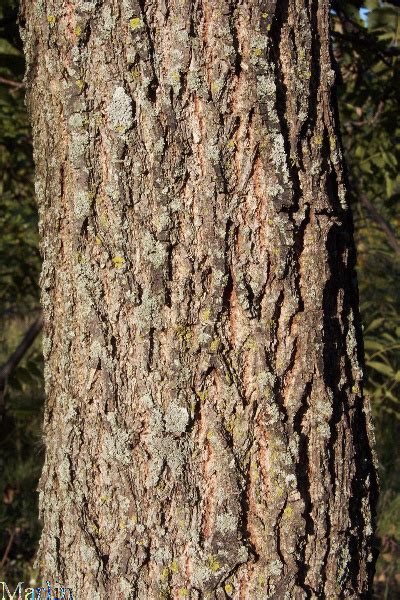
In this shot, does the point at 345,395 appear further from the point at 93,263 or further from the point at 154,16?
the point at 154,16

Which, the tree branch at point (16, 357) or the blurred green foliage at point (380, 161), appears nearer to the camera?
the blurred green foliage at point (380, 161)

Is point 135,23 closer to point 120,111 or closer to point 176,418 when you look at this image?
point 120,111

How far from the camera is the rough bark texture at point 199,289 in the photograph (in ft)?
3.30

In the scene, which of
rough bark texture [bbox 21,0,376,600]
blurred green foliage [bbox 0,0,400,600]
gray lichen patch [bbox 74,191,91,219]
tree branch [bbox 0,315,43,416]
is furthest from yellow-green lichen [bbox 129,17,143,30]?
tree branch [bbox 0,315,43,416]

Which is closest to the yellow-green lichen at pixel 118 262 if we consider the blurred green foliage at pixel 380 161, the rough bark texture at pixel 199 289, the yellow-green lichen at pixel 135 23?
the rough bark texture at pixel 199 289

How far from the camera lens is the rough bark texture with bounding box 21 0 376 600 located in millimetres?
1005

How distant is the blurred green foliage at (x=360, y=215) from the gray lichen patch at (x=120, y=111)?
1.04 metres

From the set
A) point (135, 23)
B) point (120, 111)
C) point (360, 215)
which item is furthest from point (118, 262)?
point (360, 215)

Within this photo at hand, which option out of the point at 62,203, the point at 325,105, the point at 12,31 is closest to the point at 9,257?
the point at 12,31

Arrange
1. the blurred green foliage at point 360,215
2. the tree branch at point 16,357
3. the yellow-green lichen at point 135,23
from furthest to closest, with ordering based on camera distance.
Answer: the tree branch at point 16,357 < the blurred green foliage at point 360,215 < the yellow-green lichen at point 135,23

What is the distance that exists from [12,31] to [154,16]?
1066mm

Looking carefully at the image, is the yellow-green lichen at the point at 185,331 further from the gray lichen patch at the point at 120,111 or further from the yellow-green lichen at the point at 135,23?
the yellow-green lichen at the point at 135,23

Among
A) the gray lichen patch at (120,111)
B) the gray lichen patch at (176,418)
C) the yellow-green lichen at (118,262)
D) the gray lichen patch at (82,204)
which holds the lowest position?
the gray lichen patch at (176,418)

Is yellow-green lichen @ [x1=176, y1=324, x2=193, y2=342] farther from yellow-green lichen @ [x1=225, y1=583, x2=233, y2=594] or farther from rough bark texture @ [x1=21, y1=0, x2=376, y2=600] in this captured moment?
yellow-green lichen @ [x1=225, y1=583, x2=233, y2=594]
